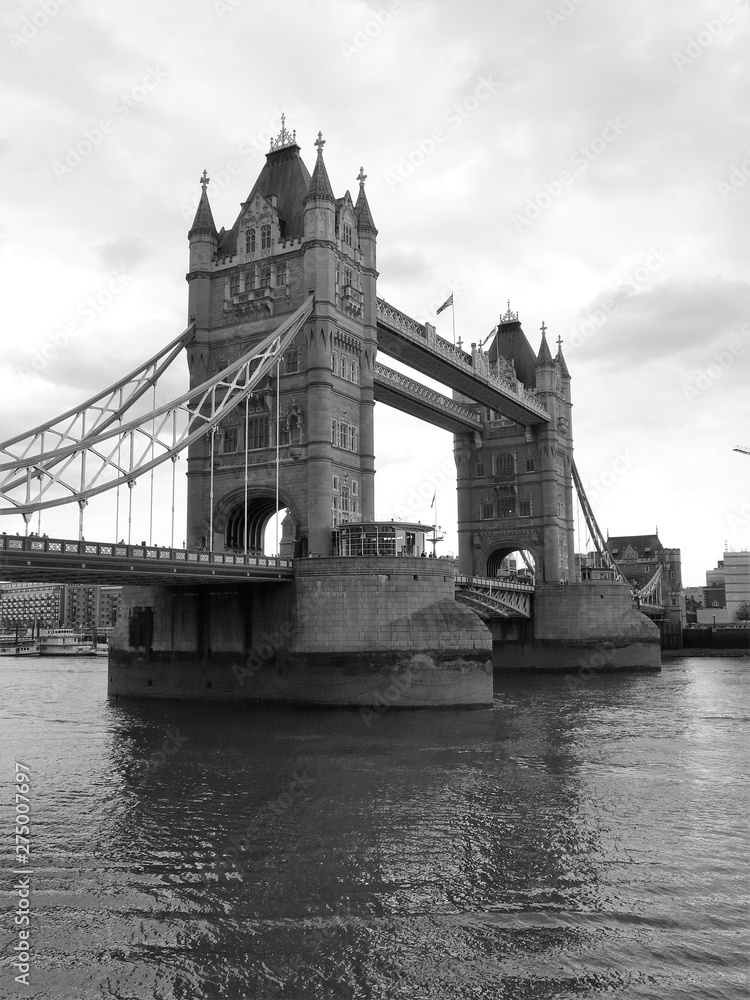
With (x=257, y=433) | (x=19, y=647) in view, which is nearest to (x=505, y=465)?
(x=257, y=433)

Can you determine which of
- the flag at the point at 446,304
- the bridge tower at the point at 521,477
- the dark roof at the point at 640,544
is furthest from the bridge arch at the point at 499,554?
the dark roof at the point at 640,544

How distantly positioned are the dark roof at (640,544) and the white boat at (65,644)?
8076cm

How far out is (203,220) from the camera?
5041 cm

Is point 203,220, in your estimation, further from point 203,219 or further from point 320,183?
point 320,183

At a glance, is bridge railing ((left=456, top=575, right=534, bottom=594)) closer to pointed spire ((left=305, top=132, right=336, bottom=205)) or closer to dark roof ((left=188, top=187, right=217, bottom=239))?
pointed spire ((left=305, top=132, right=336, bottom=205))

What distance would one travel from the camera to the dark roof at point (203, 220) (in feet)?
164

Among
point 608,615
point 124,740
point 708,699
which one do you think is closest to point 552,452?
point 608,615

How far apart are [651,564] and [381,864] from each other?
11865 centimetres

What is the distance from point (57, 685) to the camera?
62031 mm

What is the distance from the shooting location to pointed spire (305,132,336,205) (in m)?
45.9

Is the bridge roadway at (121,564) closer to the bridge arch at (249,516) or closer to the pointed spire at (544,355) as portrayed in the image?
the bridge arch at (249,516)

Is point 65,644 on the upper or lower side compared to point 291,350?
lower

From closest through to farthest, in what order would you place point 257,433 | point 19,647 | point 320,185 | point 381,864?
point 381,864 < point 320,185 < point 257,433 < point 19,647

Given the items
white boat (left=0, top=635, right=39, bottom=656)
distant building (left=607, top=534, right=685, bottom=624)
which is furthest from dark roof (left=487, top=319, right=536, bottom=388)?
white boat (left=0, top=635, right=39, bottom=656)
